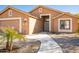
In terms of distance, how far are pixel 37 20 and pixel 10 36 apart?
61 cm

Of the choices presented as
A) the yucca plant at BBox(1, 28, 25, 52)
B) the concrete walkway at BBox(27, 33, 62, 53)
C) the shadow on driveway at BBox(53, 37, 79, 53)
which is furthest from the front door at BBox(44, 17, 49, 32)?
the yucca plant at BBox(1, 28, 25, 52)

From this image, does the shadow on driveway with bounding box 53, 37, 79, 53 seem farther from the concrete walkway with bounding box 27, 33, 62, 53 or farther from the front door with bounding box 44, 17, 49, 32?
the front door with bounding box 44, 17, 49, 32

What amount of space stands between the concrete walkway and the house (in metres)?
0.12

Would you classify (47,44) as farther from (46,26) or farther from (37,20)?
(37,20)

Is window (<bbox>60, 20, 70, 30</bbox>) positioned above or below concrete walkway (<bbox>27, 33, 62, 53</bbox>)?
above

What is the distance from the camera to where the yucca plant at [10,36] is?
9.19 feet

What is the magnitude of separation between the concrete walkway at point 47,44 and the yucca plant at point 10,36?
226 mm

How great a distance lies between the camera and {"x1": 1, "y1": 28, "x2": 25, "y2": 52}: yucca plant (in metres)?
2.80

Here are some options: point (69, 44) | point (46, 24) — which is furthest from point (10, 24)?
point (69, 44)

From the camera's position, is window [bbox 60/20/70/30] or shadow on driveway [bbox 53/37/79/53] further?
window [bbox 60/20/70/30]

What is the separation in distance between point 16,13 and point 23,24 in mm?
258

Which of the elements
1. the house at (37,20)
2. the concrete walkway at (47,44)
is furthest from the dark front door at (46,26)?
the concrete walkway at (47,44)
